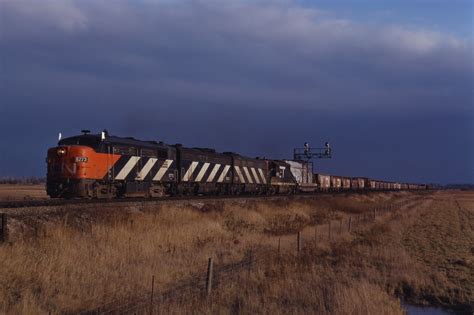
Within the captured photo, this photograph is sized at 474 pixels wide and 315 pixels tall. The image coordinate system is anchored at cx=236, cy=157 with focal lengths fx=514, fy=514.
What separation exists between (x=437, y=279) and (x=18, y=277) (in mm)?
11869

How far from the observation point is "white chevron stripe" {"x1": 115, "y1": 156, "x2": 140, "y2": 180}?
87.2ft

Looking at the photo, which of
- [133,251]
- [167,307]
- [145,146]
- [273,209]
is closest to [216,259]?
[133,251]

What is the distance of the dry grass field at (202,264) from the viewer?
1080 cm

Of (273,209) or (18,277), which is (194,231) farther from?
(273,209)

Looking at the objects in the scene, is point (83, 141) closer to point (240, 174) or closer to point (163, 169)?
point (163, 169)

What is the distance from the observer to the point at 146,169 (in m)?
29.1

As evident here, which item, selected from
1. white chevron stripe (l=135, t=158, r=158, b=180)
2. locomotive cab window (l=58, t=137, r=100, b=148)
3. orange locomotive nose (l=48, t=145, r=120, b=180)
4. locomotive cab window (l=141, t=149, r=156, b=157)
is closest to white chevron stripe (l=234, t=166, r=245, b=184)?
locomotive cab window (l=141, t=149, r=156, b=157)

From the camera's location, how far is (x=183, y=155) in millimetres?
34188

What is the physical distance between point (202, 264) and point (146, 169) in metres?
15.1

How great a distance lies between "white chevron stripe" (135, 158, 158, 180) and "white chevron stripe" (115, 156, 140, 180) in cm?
82

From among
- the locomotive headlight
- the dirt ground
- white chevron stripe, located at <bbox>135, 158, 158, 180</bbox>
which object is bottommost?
the dirt ground

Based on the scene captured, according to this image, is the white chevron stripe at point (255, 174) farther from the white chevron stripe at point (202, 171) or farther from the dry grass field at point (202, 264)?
the dry grass field at point (202, 264)

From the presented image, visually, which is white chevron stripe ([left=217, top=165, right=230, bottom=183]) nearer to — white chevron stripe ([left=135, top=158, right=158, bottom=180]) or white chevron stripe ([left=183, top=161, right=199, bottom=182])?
white chevron stripe ([left=183, top=161, right=199, bottom=182])

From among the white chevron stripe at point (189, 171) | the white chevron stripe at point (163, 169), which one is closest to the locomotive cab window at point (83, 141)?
the white chevron stripe at point (163, 169)
